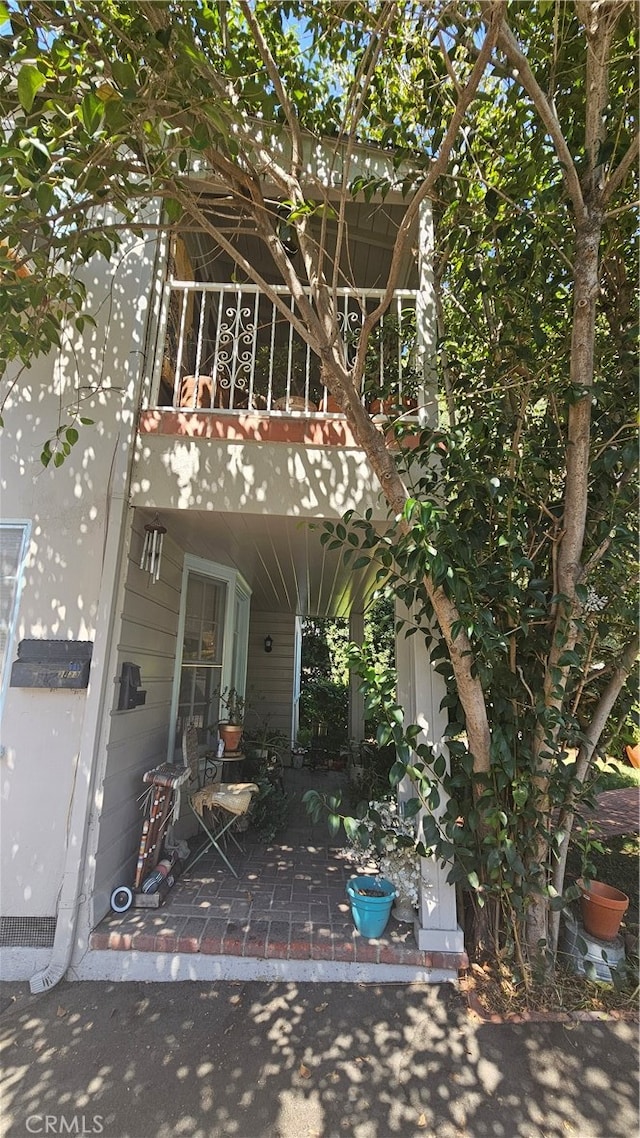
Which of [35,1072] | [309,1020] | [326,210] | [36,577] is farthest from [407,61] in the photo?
[35,1072]

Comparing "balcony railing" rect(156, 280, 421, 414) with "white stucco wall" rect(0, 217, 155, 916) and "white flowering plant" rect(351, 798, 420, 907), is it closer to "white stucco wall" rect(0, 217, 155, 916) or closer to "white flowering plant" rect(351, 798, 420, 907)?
"white stucco wall" rect(0, 217, 155, 916)

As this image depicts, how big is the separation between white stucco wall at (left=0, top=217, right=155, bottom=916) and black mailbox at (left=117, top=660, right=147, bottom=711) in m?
0.19

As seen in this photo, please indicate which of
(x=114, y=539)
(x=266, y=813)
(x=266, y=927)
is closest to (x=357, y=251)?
(x=114, y=539)

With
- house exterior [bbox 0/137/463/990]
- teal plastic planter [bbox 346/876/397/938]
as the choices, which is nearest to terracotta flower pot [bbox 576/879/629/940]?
house exterior [bbox 0/137/463/990]

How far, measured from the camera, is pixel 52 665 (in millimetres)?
3082

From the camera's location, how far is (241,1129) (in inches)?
78.2

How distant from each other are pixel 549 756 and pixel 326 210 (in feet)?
10.0

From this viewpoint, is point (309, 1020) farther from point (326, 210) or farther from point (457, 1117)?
point (326, 210)

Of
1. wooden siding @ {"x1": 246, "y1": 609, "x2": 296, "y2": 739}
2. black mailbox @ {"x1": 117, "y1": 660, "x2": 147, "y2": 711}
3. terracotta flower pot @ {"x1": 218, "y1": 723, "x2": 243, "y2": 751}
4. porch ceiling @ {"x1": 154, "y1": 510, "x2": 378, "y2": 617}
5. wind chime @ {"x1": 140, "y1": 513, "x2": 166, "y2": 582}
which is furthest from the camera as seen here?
wooden siding @ {"x1": 246, "y1": 609, "x2": 296, "y2": 739}

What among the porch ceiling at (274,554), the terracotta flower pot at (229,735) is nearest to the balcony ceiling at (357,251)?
the porch ceiling at (274,554)

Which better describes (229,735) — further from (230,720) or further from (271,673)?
(271,673)

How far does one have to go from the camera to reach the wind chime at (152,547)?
353 cm

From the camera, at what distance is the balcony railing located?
11.6 feet

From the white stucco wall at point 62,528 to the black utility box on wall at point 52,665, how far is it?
0.07 meters
